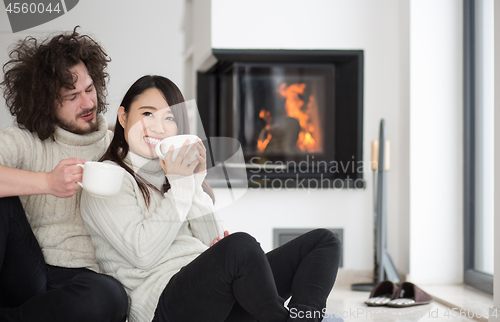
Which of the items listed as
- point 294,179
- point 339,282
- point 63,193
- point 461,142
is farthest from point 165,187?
point 461,142

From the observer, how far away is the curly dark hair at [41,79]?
41.2 inches

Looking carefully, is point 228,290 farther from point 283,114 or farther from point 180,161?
point 283,114

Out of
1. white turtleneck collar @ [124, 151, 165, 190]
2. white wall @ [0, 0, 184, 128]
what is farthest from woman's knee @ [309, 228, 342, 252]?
white wall @ [0, 0, 184, 128]

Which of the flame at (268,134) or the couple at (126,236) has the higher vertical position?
the flame at (268,134)

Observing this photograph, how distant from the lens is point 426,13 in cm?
221

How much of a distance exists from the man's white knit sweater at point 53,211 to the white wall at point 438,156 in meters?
1.61

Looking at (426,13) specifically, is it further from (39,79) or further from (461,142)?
(39,79)

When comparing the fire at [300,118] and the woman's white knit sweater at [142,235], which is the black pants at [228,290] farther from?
the fire at [300,118]

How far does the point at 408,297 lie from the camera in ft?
6.27

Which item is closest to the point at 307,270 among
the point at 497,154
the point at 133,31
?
the point at 497,154

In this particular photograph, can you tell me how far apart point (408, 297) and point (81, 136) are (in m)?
1.47

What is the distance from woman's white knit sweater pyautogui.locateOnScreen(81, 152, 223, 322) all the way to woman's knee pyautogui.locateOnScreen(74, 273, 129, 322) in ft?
0.13

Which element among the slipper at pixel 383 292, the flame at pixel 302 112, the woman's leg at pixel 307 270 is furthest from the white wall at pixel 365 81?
the woman's leg at pixel 307 270

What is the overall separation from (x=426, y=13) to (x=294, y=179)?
1.02 meters
